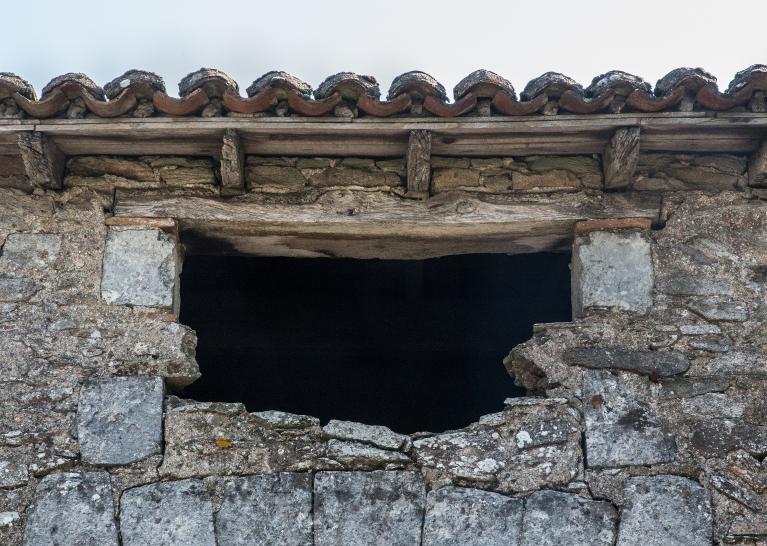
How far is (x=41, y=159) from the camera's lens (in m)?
4.08

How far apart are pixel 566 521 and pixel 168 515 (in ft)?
4.93

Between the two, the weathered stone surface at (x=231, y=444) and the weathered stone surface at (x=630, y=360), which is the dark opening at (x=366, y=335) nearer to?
the weathered stone surface at (x=630, y=360)

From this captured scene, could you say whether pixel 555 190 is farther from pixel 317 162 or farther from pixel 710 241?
pixel 317 162

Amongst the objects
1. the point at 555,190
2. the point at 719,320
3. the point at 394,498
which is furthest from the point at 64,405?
the point at 719,320

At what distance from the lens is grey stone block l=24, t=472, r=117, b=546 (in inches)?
141

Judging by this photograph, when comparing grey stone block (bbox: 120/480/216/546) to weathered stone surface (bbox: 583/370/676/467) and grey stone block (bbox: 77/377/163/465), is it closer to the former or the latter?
grey stone block (bbox: 77/377/163/465)

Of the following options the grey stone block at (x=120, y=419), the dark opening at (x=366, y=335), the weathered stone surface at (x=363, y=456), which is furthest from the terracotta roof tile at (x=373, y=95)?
the dark opening at (x=366, y=335)

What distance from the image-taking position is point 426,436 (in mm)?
3844

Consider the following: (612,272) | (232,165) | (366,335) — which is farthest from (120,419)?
(366,335)

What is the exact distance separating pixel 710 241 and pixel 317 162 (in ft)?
5.75

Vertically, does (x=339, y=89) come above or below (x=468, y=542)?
above

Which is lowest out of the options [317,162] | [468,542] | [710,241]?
[468,542]

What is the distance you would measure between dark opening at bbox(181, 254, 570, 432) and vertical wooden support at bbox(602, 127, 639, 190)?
1367mm

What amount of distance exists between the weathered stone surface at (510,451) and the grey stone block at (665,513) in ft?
0.81
